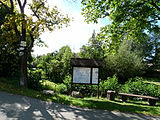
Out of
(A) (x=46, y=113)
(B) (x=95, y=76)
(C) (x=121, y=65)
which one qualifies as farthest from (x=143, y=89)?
→ (C) (x=121, y=65)

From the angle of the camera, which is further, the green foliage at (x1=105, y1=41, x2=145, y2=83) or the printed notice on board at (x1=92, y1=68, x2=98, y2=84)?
the green foliage at (x1=105, y1=41, x2=145, y2=83)

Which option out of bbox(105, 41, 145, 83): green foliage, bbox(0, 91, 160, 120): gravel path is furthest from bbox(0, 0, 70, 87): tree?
bbox(105, 41, 145, 83): green foliage

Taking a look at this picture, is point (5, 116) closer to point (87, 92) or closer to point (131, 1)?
point (87, 92)

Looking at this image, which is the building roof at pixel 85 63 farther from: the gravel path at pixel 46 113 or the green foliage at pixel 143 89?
the green foliage at pixel 143 89

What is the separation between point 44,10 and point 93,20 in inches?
158

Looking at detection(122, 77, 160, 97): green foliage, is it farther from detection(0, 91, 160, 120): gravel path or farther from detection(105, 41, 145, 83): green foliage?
detection(105, 41, 145, 83): green foliage

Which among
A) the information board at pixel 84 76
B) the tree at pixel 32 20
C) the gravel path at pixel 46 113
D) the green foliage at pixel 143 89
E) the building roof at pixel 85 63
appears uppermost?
the tree at pixel 32 20

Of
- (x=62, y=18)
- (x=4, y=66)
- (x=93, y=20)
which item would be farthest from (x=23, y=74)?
(x=93, y=20)

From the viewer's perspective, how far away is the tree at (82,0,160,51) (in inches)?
320

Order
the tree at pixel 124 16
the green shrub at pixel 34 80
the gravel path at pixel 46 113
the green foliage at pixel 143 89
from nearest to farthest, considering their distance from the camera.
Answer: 1. the gravel path at pixel 46 113
2. the tree at pixel 124 16
3. the green foliage at pixel 143 89
4. the green shrub at pixel 34 80

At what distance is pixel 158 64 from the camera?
31375 millimetres

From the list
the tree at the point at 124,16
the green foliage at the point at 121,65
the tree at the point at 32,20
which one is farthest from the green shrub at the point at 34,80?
the green foliage at the point at 121,65

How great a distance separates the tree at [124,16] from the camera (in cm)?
812

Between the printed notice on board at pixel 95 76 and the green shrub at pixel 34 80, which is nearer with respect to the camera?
the printed notice on board at pixel 95 76
